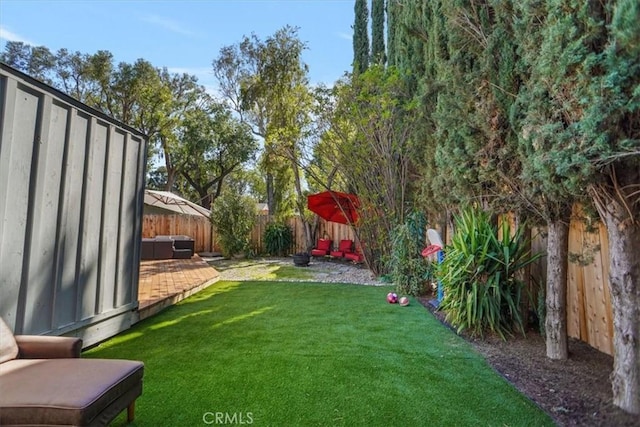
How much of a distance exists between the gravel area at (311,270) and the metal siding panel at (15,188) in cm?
511

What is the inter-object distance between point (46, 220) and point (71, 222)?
0.27m

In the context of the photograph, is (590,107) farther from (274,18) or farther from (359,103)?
(274,18)

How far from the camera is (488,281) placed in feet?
11.9

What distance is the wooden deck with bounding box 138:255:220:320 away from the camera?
15.0 ft

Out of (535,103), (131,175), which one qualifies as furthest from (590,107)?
(131,175)

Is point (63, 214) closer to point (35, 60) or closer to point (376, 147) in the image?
point (376, 147)

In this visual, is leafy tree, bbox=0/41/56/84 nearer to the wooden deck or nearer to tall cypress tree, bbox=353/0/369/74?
the wooden deck

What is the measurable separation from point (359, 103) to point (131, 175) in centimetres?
472

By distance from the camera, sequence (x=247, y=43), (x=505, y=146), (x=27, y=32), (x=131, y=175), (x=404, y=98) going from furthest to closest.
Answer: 1. (x=247, y=43)
2. (x=404, y=98)
3. (x=131, y=175)
4. (x=27, y=32)
5. (x=505, y=146)

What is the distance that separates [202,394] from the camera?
2.38 meters

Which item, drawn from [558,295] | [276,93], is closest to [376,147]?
[558,295]

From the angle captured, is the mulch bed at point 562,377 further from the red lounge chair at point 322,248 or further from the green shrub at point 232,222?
the green shrub at point 232,222

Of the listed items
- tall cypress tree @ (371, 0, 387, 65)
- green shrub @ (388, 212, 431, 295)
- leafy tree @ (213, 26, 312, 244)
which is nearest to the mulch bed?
green shrub @ (388, 212, 431, 295)

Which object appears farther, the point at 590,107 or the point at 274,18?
the point at 274,18
